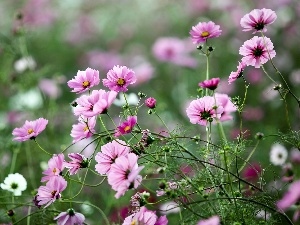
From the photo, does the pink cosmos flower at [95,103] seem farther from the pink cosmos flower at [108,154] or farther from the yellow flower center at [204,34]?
the yellow flower center at [204,34]

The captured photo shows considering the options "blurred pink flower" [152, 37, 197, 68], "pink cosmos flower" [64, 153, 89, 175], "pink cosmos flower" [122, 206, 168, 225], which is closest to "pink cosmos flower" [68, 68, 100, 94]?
"pink cosmos flower" [64, 153, 89, 175]

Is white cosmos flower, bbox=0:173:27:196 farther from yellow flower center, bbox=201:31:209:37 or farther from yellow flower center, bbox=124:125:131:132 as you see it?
yellow flower center, bbox=201:31:209:37

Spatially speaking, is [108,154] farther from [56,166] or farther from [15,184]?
[15,184]

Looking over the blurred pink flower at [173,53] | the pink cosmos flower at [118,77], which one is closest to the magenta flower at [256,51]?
the pink cosmos flower at [118,77]

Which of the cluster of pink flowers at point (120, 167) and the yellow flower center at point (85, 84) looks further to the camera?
the yellow flower center at point (85, 84)

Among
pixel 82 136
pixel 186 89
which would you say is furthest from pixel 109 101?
pixel 186 89

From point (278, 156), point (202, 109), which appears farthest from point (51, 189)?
point (278, 156)
